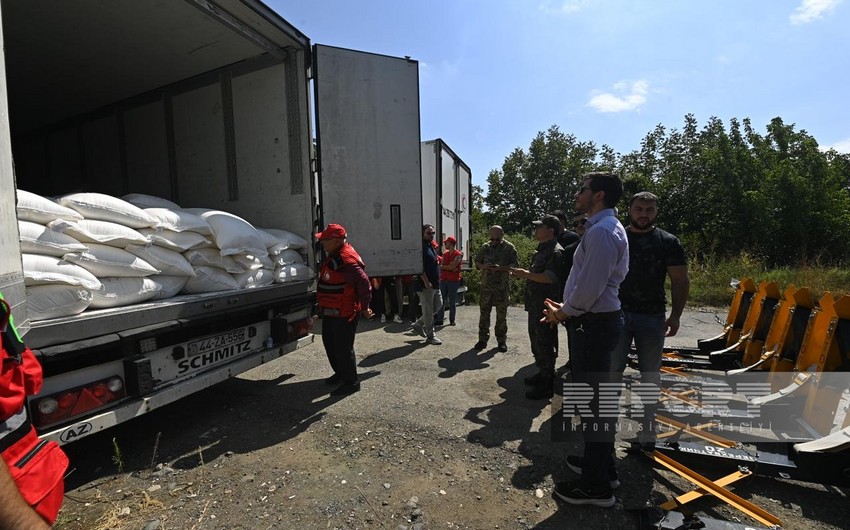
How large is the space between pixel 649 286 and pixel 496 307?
2.49 metres

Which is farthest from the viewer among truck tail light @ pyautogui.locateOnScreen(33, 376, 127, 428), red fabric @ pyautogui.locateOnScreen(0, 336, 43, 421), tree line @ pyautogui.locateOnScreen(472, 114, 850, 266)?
tree line @ pyautogui.locateOnScreen(472, 114, 850, 266)

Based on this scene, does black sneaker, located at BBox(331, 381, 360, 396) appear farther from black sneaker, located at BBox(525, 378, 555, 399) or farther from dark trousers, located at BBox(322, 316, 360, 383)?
black sneaker, located at BBox(525, 378, 555, 399)

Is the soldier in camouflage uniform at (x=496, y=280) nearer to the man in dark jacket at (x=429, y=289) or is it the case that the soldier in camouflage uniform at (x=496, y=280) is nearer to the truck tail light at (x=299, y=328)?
the man in dark jacket at (x=429, y=289)

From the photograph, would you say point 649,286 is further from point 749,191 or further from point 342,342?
point 749,191

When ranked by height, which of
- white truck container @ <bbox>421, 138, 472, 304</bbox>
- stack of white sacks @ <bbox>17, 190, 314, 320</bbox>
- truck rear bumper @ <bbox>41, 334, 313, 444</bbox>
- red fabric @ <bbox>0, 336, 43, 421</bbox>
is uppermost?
white truck container @ <bbox>421, 138, 472, 304</bbox>

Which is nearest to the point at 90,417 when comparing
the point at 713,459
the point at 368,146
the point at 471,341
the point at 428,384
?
the point at 428,384

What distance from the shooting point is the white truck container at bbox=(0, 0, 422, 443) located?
256 centimetres

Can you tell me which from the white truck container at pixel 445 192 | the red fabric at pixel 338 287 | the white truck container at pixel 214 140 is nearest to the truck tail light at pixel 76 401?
the white truck container at pixel 214 140

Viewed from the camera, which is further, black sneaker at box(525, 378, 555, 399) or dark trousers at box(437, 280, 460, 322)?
dark trousers at box(437, 280, 460, 322)

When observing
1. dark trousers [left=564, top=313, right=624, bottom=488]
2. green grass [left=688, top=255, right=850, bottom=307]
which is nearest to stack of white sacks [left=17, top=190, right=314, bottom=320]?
dark trousers [left=564, top=313, right=624, bottom=488]

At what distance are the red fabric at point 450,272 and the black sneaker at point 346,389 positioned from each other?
3.27 metres

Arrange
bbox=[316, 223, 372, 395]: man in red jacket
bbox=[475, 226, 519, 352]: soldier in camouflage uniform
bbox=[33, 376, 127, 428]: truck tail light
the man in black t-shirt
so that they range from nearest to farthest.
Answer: bbox=[33, 376, 127, 428]: truck tail light → the man in black t-shirt → bbox=[316, 223, 372, 395]: man in red jacket → bbox=[475, 226, 519, 352]: soldier in camouflage uniform

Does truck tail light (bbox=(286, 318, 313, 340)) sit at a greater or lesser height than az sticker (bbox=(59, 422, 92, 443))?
greater

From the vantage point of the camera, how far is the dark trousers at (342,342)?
3.70 m
